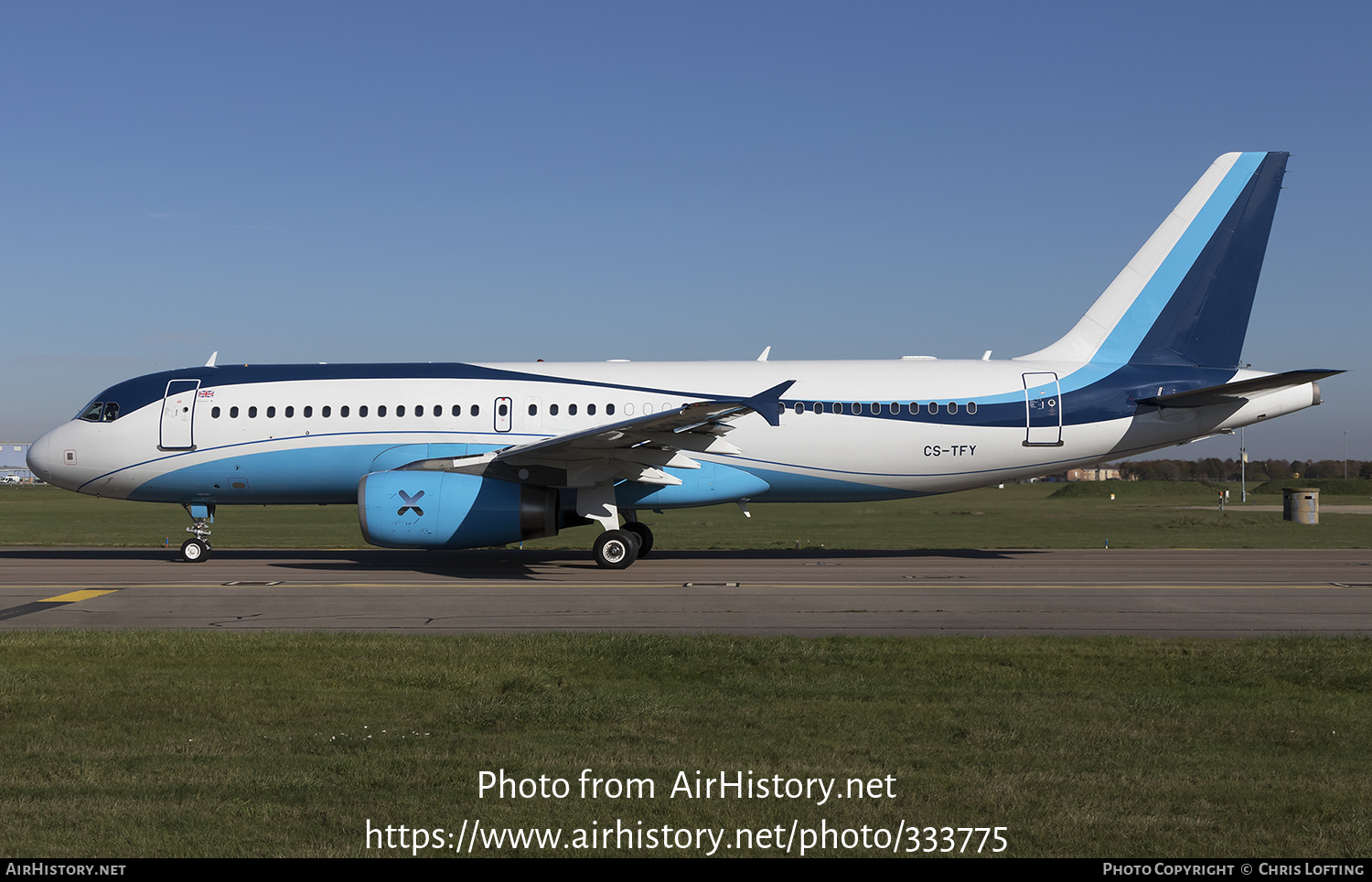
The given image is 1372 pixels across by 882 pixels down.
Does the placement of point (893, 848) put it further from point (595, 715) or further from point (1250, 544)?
point (1250, 544)

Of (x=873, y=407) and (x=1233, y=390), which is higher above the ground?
(x=1233, y=390)

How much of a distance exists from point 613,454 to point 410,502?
3.72m

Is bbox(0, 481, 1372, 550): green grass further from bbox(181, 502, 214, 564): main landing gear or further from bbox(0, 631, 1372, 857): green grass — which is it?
bbox(0, 631, 1372, 857): green grass

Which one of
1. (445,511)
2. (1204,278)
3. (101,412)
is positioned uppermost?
(1204,278)

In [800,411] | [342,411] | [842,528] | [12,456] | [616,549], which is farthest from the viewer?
[12,456]

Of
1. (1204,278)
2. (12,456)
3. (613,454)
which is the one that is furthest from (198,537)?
(12,456)

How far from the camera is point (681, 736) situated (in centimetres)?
712

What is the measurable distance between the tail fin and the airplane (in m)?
0.04

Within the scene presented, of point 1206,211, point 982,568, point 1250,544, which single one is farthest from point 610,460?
point 1250,544

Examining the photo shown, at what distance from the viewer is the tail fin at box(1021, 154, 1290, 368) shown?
21281 millimetres

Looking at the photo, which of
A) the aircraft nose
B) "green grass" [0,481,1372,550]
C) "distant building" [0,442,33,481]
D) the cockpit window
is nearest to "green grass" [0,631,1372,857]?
the cockpit window

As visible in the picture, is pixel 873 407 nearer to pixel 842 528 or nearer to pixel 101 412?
pixel 842 528

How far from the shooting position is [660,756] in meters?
6.54

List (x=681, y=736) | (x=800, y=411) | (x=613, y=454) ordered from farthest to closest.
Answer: (x=800, y=411) → (x=613, y=454) → (x=681, y=736)
